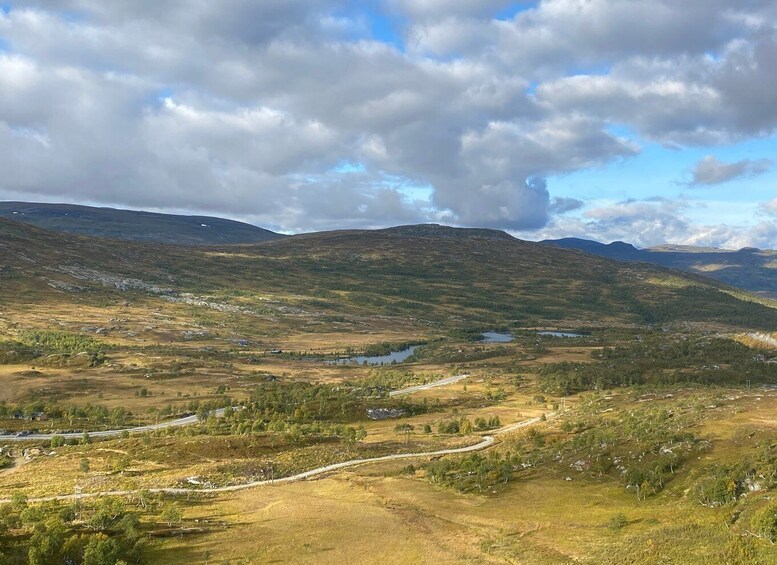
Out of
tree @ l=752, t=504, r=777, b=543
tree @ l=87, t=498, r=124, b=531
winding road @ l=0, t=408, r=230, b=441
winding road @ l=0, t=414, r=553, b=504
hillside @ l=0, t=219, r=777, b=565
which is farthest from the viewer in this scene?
winding road @ l=0, t=408, r=230, b=441

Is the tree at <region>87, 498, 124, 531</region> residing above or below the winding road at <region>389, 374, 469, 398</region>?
above

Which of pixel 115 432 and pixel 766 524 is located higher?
pixel 766 524

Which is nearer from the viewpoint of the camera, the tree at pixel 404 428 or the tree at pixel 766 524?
the tree at pixel 766 524

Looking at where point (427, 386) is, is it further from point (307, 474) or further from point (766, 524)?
point (766, 524)

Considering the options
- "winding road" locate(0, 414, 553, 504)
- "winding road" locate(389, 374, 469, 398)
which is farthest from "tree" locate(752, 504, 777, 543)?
"winding road" locate(389, 374, 469, 398)

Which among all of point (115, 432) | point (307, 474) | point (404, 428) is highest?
point (307, 474)

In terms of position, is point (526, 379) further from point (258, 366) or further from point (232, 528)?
point (232, 528)

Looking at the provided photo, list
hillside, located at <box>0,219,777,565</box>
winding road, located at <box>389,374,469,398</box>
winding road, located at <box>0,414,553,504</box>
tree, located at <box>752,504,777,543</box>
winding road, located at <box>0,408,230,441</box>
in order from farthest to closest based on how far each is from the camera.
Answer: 1. winding road, located at <box>389,374,469,398</box>
2. winding road, located at <box>0,408,230,441</box>
3. winding road, located at <box>0,414,553,504</box>
4. hillside, located at <box>0,219,777,565</box>
5. tree, located at <box>752,504,777,543</box>

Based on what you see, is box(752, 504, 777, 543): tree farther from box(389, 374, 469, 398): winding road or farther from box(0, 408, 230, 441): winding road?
box(389, 374, 469, 398): winding road

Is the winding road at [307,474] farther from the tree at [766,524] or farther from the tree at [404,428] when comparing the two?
the tree at [766,524]

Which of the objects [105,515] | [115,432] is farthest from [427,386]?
[105,515]

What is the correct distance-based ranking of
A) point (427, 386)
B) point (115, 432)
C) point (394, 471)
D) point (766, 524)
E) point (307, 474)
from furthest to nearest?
point (427, 386)
point (115, 432)
point (394, 471)
point (307, 474)
point (766, 524)

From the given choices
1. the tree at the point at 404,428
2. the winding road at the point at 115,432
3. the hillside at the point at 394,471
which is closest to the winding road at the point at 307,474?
the hillside at the point at 394,471
